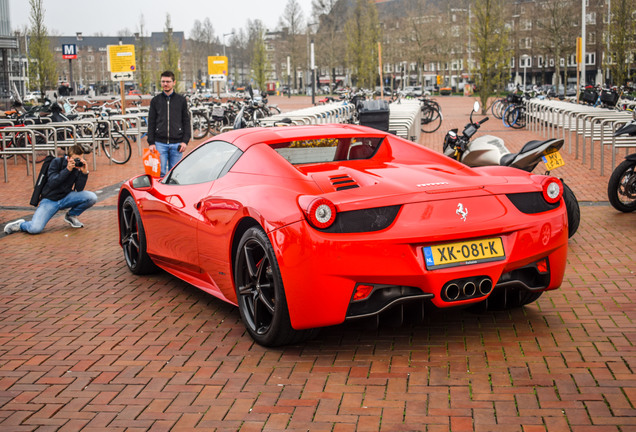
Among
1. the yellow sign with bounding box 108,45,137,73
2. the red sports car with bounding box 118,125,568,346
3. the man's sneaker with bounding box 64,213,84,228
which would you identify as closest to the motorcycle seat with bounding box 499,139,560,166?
the red sports car with bounding box 118,125,568,346

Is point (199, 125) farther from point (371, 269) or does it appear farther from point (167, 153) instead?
point (371, 269)

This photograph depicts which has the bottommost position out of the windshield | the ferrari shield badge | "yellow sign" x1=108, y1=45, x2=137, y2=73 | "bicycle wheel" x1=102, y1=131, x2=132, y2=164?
"bicycle wheel" x1=102, y1=131, x2=132, y2=164

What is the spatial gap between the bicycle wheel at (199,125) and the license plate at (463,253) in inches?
A: 809

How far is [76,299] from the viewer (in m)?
6.04

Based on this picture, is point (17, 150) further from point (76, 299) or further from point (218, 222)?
point (218, 222)

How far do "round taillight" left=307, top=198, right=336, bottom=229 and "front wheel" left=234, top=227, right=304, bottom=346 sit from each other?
1.18 ft

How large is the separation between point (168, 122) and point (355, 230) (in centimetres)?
718

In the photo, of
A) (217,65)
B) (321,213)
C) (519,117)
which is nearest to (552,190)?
(321,213)

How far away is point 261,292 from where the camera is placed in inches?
178

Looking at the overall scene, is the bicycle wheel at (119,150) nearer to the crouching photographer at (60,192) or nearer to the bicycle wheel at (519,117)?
the crouching photographer at (60,192)

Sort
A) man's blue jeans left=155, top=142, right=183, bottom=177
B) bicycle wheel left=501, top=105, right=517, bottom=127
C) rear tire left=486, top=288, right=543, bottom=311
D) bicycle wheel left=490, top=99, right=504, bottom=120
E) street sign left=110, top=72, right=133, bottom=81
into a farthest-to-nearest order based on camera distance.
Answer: bicycle wheel left=490, top=99, right=504, bottom=120
bicycle wheel left=501, top=105, right=517, bottom=127
street sign left=110, top=72, right=133, bottom=81
man's blue jeans left=155, top=142, right=183, bottom=177
rear tire left=486, top=288, right=543, bottom=311

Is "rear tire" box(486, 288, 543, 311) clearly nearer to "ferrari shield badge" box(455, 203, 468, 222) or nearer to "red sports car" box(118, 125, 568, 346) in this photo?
"red sports car" box(118, 125, 568, 346)

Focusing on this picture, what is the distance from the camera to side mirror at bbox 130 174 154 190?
6.35 meters

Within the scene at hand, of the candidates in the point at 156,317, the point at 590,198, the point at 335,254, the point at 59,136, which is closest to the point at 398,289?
the point at 335,254
